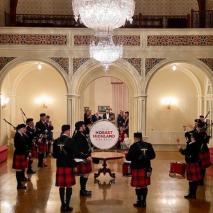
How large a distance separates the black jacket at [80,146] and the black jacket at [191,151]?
1808 millimetres

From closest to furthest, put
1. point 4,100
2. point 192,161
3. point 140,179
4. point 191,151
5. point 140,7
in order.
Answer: point 140,179 < point 191,151 < point 192,161 < point 4,100 < point 140,7

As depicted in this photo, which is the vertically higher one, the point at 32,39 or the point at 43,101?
the point at 32,39

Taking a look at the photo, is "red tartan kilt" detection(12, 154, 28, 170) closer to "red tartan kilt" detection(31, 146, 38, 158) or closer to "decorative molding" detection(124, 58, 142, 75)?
"red tartan kilt" detection(31, 146, 38, 158)

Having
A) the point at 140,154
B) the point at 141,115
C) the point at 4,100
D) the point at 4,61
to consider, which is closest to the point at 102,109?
the point at 4,100

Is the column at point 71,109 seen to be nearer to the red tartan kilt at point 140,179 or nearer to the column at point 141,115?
the column at point 141,115

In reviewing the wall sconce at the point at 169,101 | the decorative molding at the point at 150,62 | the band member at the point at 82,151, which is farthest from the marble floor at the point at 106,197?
the wall sconce at the point at 169,101

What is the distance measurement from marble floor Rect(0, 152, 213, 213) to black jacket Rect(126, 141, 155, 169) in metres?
0.81

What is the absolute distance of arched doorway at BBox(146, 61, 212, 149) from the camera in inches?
649

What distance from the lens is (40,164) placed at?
11930 mm

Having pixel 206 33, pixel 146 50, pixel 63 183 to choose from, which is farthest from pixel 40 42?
pixel 63 183

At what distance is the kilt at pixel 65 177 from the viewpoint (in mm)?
7195

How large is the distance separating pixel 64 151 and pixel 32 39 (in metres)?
7.01

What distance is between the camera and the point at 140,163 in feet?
24.5

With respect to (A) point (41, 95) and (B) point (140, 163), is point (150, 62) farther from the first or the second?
(B) point (140, 163)
